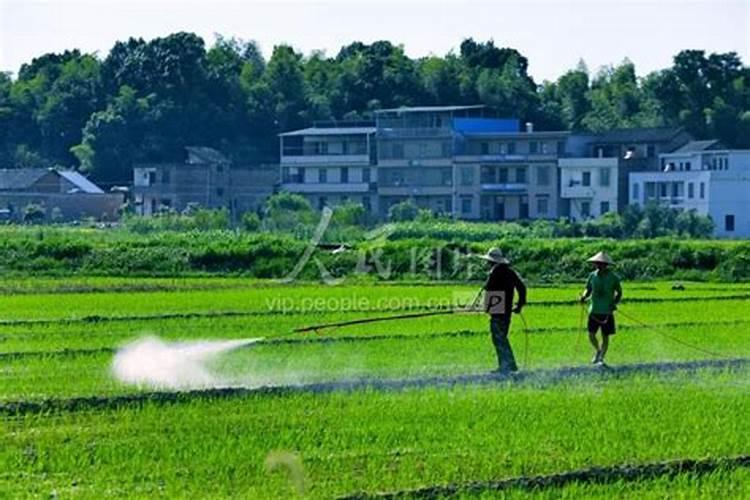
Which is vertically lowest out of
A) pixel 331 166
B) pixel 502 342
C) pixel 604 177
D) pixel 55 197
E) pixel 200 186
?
pixel 502 342

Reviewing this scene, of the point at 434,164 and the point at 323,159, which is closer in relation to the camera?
the point at 434,164

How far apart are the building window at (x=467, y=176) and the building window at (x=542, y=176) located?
3.43m

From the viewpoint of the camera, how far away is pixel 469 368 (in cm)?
1556

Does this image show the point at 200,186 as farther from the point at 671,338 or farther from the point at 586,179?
the point at 671,338

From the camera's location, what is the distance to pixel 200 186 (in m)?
75.2

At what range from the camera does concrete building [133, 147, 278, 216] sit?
74.9m

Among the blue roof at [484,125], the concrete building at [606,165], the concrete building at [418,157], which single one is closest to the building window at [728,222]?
the concrete building at [606,165]

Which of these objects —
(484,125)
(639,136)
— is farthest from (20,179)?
(639,136)

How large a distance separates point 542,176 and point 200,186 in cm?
1899

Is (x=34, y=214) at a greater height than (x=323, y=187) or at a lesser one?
lesser

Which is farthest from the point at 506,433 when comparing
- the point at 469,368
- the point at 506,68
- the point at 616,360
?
the point at 506,68

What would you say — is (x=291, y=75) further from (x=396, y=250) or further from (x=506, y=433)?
(x=506, y=433)

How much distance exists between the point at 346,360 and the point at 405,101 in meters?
70.1

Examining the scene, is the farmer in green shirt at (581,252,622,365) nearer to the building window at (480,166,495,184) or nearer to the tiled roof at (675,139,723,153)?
the tiled roof at (675,139,723,153)
